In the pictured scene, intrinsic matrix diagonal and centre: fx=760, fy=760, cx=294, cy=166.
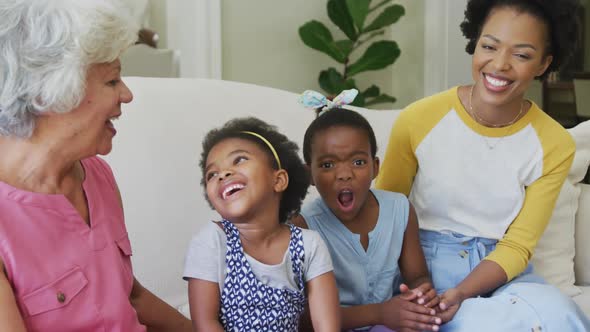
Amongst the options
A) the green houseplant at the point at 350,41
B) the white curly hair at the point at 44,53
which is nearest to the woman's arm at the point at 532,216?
the white curly hair at the point at 44,53

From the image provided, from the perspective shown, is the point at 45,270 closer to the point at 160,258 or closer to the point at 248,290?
the point at 248,290

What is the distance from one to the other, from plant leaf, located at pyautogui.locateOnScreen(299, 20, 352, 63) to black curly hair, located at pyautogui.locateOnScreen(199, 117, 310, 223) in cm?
290

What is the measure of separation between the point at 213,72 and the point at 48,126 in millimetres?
3145

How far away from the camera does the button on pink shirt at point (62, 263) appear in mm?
1274

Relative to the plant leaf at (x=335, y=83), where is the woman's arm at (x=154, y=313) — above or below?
below

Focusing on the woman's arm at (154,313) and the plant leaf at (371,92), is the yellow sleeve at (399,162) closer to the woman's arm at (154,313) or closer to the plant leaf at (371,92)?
the woman's arm at (154,313)

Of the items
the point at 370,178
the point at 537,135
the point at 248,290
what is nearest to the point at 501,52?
the point at 537,135

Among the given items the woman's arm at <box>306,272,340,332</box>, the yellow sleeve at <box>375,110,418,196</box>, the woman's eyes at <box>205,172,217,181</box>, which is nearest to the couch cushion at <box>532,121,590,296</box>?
the yellow sleeve at <box>375,110,418,196</box>

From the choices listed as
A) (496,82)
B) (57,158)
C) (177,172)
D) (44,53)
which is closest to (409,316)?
(496,82)

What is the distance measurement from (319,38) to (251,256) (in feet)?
10.3

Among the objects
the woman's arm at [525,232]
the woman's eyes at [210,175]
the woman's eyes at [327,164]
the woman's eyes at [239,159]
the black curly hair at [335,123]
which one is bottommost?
the woman's arm at [525,232]

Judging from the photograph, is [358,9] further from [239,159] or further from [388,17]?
[239,159]

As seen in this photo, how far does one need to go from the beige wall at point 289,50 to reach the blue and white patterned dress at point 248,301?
9.96 ft

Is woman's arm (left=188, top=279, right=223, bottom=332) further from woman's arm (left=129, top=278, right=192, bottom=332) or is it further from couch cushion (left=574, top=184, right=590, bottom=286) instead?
couch cushion (left=574, top=184, right=590, bottom=286)
